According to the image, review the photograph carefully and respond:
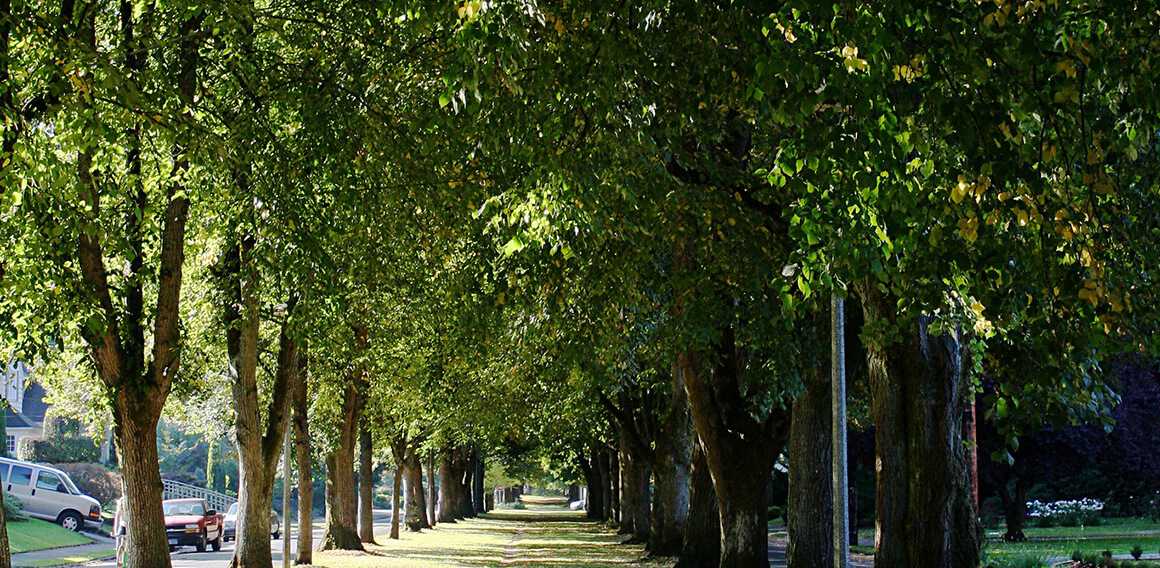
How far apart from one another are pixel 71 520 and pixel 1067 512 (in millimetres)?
37777

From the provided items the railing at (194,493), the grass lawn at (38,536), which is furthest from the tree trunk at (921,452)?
the railing at (194,493)

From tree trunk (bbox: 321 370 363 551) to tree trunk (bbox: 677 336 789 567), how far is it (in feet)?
48.5

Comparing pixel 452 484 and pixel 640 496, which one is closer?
pixel 640 496

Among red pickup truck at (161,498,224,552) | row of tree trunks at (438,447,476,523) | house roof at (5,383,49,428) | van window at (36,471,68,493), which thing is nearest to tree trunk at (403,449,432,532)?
red pickup truck at (161,498,224,552)

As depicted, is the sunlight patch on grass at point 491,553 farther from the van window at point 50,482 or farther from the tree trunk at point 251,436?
the van window at point 50,482

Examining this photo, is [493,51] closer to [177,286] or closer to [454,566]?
[177,286]

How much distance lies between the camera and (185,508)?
39.8 meters

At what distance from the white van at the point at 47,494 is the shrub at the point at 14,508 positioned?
Result: 0.18 meters

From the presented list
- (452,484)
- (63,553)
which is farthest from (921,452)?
(452,484)

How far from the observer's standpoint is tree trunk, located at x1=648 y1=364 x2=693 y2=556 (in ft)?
96.5

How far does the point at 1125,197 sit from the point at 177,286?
445 inches

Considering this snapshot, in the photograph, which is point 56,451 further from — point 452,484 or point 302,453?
point 302,453

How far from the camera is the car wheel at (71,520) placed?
4194 centimetres

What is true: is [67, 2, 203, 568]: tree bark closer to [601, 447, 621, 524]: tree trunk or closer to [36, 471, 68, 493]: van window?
[36, 471, 68, 493]: van window
